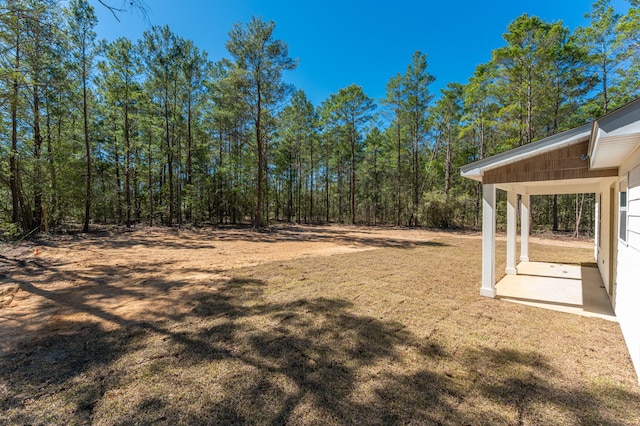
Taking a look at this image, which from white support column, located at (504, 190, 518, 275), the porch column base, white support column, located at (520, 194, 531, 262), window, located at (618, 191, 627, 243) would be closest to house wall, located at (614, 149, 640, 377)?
window, located at (618, 191, 627, 243)

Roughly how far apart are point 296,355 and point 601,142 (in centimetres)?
367

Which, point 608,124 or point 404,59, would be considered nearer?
point 608,124

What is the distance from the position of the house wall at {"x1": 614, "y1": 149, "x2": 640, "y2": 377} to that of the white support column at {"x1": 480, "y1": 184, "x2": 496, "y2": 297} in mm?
1445

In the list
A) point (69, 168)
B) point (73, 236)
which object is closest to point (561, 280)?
point (73, 236)

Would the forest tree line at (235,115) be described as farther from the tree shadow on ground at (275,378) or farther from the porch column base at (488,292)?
the porch column base at (488,292)

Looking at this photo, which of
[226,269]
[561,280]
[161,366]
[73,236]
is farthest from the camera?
[73,236]

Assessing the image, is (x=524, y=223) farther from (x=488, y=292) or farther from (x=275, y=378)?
(x=275, y=378)

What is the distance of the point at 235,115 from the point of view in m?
14.5

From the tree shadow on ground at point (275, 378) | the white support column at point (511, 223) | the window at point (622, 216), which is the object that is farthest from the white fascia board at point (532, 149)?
the tree shadow on ground at point (275, 378)

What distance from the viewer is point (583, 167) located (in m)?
3.63

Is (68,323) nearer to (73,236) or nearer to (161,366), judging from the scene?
(161,366)

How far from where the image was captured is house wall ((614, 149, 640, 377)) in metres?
2.46

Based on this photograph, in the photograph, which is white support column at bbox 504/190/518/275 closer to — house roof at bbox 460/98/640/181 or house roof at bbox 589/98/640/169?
house roof at bbox 460/98/640/181

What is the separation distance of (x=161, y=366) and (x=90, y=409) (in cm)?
55
